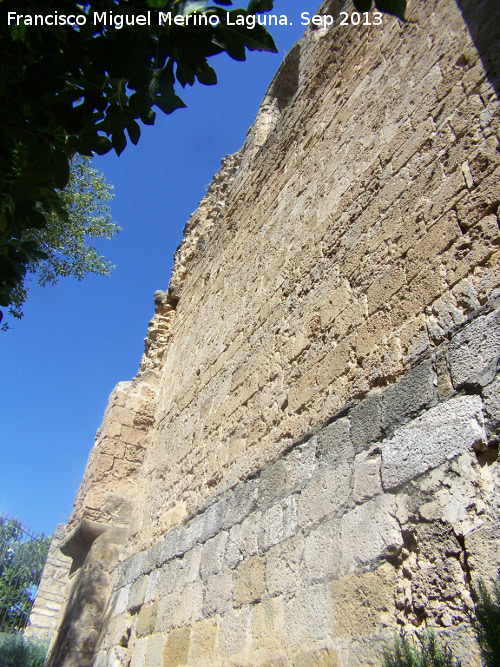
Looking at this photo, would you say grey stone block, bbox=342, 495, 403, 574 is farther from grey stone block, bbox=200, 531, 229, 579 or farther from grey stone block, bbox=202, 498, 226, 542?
grey stone block, bbox=202, 498, 226, 542

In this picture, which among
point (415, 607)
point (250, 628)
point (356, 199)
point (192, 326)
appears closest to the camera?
point (415, 607)

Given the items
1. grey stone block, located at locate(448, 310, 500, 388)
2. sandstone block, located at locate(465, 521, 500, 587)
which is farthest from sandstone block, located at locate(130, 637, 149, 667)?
grey stone block, located at locate(448, 310, 500, 388)

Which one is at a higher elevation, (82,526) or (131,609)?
(82,526)

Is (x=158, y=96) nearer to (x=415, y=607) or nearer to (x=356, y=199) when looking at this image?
(x=356, y=199)

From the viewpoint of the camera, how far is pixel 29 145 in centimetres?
227

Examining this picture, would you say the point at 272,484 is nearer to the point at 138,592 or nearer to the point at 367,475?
the point at 367,475

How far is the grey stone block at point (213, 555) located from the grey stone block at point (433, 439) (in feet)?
4.85

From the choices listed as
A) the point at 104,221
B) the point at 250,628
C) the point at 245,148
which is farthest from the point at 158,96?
the point at 104,221

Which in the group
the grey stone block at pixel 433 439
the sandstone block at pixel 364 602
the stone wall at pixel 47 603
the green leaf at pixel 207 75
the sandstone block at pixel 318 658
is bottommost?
the sandstone block at pixel 318 658

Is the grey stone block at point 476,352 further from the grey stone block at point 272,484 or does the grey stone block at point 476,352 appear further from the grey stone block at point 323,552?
the grey stone block at point 272,484

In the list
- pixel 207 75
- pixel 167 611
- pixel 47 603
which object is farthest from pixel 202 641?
pixel 47 603

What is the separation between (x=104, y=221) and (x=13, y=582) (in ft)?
48.1

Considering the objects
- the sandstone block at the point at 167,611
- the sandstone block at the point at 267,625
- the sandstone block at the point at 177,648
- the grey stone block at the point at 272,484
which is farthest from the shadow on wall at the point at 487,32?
the sandstone block at the point at 167,611

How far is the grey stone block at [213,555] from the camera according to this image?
3.10 metres
